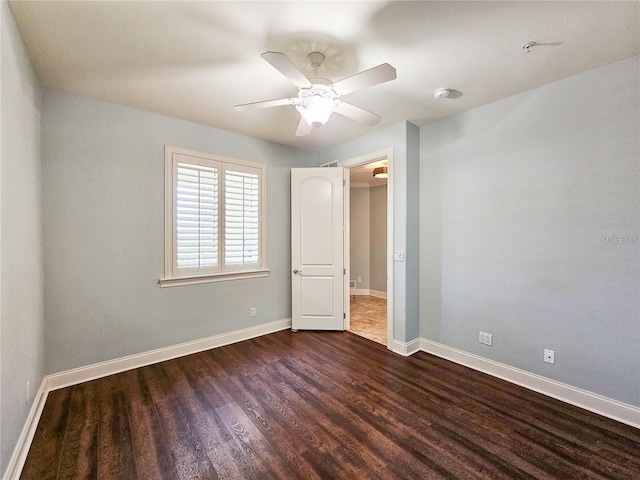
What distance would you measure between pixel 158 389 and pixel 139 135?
8.03 feet

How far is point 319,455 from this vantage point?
171 cm

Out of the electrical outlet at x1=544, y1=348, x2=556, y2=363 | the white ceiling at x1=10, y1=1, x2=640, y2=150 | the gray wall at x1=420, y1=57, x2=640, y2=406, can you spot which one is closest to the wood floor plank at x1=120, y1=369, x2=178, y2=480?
the white ceiling at x1=10, y1=1, x2=640, y2=150

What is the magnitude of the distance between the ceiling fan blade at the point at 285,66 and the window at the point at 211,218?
1944mm

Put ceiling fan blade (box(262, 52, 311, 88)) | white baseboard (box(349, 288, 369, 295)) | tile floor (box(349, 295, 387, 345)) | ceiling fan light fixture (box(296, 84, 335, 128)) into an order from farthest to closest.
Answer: white baseboard (box(349, 288, 369, 295)), tile floor (box(349, 295, 387, 345)), ceiling fan light fixture (box(296, 84, 335, 128)), ceiling fan blade (box(262, 52, 311, 88))

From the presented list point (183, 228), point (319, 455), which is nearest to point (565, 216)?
point (319, 455)

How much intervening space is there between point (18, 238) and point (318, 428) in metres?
2.29

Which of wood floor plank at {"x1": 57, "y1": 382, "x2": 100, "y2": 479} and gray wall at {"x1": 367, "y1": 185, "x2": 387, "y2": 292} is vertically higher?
gray wall at {"x1": 367, "y1": 185, "x2": 387, "y2": 292}

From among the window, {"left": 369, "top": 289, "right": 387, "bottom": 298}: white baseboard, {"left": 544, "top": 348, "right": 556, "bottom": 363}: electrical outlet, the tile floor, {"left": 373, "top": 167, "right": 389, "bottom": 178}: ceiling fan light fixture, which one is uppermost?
{"left": 373, "top": 167, "right": 389, "bottom": 178}: ceiling fan light fixture

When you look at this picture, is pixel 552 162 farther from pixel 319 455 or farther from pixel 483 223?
pixel 319 455

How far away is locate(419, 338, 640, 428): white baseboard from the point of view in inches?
80.4

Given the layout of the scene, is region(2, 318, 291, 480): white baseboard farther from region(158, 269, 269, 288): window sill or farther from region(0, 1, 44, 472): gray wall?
region(158, 269, 269, 288): window sill

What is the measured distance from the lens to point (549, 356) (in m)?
2.39

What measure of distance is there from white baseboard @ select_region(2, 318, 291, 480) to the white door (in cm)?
46

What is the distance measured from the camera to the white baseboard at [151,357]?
249cm
